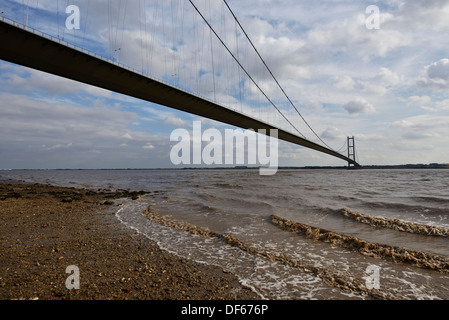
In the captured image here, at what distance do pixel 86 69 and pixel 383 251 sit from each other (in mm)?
24801

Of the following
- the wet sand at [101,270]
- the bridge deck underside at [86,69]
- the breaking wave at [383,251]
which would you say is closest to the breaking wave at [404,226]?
the breaking wave at [383,251]

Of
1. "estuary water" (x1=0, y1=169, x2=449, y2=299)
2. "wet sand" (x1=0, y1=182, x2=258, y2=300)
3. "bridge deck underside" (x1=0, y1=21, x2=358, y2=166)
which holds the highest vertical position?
"bridge deck underside" (x1=0, y1=21, x2=358, y2=166)

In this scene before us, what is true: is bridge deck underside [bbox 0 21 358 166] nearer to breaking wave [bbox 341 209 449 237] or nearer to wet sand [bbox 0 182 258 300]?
wet sand [bbox 0 182 258 300]

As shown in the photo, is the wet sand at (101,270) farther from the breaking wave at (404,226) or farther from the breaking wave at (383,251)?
the breaking wave at (404,226)

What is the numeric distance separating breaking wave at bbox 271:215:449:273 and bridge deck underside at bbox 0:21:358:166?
71.0ft

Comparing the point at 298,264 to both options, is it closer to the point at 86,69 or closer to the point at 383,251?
the point at 383,251

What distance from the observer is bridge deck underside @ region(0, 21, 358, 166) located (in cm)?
1700

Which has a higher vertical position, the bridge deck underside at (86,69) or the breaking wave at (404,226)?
the bridge deck underside at (86,69)

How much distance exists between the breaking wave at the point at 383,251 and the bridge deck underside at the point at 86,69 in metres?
21.6

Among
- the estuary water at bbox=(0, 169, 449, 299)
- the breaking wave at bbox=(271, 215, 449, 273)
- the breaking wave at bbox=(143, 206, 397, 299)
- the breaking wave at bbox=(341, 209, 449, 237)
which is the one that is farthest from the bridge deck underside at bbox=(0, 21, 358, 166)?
the breaking wave at bbox=(341, 209, 449, 237)

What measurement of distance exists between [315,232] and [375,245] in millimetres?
1591

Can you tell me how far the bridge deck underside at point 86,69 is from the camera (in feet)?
55.8
